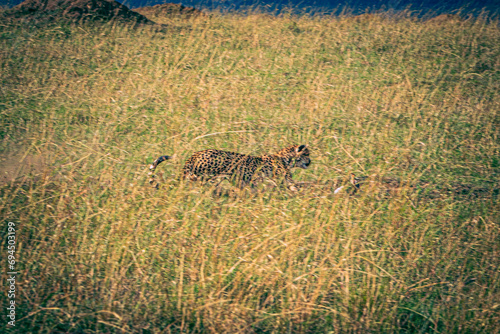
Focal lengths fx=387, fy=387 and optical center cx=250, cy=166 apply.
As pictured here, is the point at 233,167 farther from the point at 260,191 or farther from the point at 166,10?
the point at 166,10

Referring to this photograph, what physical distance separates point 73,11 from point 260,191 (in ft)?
31.5

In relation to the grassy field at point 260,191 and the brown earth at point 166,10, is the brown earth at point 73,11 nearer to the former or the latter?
the grassy field at point 260,191

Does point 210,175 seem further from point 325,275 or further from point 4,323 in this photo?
point 4,323

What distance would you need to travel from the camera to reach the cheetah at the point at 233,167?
411 centimetres

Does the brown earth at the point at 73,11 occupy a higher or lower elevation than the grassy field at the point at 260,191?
higher

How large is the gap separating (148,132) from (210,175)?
5.82 feet

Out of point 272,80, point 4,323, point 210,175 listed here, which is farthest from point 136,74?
point 4,323

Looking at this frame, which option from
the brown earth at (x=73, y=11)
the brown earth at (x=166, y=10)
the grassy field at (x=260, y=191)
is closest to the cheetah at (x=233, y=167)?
the grassy field at (x=260, y=191)

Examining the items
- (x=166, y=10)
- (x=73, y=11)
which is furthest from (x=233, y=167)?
(x=166, y=10)

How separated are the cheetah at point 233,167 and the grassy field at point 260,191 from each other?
7.8 inches

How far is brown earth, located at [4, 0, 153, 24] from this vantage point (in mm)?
10438

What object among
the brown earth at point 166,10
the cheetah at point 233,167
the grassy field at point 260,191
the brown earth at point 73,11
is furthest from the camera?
the brown earth at point 166,10

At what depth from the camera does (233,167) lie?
4180 millimetres

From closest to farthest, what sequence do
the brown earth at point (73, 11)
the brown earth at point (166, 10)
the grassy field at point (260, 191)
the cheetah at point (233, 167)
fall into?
the grassy field at point (260, 191)
the cheetah at point (233, 167)
the brown earth at point (73, 11)
the brown earth at point (166, 10)
